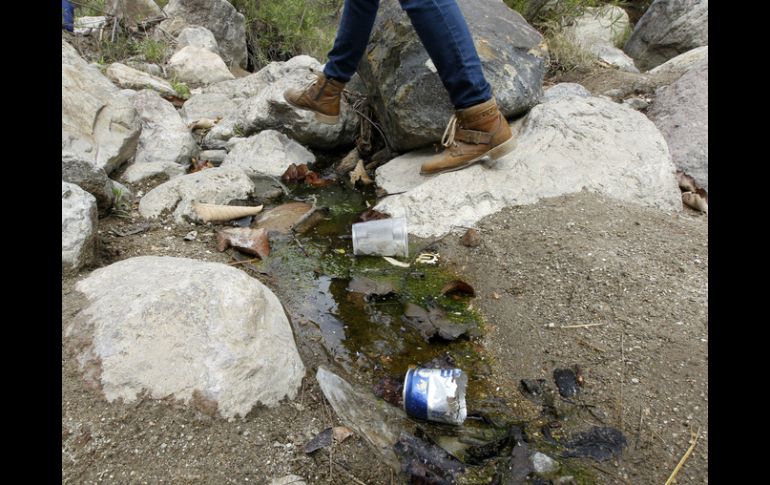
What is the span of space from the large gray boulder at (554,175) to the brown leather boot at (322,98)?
0.64 m

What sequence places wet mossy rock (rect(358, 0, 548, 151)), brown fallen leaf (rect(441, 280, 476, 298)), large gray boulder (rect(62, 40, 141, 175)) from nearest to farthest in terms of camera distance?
brown fallen leaf (rect(441, 280, 476, 298))
large gray boulder (rect(62, 40, 141, 175))
wet mossy rock (rect(358, 0, 548, 151))

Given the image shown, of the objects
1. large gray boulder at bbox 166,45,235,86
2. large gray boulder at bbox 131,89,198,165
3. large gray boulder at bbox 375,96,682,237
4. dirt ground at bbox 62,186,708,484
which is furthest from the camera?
large gray boulder at bbox 166,45,235,86

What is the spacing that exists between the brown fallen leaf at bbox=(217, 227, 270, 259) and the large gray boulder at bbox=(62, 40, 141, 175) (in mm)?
1114

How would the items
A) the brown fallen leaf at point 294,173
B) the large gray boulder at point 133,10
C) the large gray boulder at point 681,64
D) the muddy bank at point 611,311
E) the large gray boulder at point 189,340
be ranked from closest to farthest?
the large gray boulder at point 189,340
the muddy bank at point 611,311
the brown fallen leaf at point 294,173
the large gray boulder at point 681,64
the large gray boulder at point 133,10

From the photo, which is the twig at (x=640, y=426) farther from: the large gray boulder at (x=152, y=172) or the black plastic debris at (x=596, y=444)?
the large gray boulder at (x=152, y=172)

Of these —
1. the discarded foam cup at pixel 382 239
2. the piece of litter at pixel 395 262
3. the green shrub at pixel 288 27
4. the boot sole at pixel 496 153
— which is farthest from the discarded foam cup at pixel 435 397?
the green shrub at pixel 288 27

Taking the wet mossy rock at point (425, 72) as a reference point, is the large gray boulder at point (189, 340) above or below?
below

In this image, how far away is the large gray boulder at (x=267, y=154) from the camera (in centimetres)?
376

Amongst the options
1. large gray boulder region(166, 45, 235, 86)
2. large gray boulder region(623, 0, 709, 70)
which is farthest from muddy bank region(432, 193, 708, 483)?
large gray boulder region(166, 45, 235, 86)

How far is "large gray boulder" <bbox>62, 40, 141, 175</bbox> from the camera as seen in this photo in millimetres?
3221

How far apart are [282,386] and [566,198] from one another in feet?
6.56

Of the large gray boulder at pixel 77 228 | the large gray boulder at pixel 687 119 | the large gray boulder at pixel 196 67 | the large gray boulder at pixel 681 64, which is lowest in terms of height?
the large gray boulder at pixel 196 67

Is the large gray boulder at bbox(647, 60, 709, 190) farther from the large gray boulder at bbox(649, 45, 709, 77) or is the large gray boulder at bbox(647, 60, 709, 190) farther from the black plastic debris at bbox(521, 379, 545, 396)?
the black plastic debris at bbox(521, 379, 545, 396)

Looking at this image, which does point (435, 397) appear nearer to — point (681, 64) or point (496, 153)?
point (496, 153)
